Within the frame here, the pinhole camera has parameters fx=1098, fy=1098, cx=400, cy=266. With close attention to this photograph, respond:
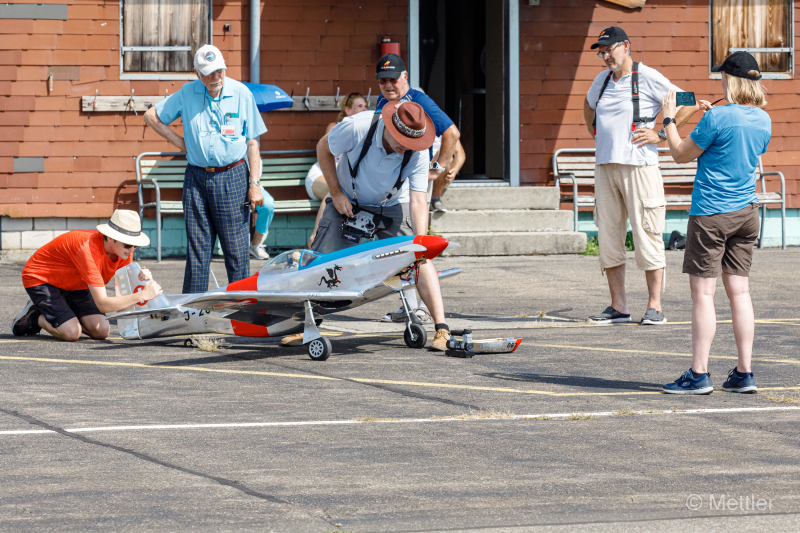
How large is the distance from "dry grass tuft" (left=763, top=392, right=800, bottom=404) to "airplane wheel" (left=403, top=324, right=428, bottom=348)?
105 inches

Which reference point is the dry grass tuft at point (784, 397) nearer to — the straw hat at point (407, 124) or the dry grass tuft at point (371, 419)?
the dry grass tuft at point (371, 419)

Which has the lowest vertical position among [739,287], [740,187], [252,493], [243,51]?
[252,493]

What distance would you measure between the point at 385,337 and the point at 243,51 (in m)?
7.13

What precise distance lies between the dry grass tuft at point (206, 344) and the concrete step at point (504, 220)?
652 centimetres

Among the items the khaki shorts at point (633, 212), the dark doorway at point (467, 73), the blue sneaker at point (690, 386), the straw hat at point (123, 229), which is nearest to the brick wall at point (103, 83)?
the dark doorway at point (467, 73)

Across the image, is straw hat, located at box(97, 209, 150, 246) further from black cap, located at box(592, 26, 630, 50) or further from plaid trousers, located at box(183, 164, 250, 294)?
black cap, located at box(592, 26, 630, 50)

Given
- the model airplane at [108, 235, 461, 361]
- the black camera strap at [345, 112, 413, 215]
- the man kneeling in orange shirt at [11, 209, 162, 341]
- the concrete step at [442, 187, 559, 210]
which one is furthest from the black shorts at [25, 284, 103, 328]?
the concrete step at [442, 187, 559, 210]

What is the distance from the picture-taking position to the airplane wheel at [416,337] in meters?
8.19

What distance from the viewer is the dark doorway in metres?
17.0

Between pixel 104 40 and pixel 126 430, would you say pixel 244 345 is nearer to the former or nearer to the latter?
pixel 126 430

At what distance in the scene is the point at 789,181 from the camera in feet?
53.1

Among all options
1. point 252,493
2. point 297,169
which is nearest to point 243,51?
point 297,169

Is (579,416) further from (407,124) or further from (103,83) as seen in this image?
(103,83)

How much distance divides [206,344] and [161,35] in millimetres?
7625
